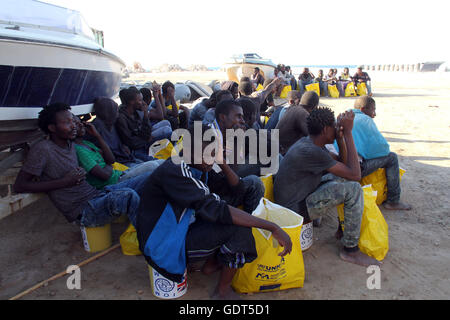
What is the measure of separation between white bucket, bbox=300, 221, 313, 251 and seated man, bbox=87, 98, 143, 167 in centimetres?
220

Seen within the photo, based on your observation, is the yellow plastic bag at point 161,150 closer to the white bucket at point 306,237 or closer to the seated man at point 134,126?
the seated man at point 134,126

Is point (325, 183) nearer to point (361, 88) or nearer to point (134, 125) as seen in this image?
point (134, 125)

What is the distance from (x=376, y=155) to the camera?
3.77 metres

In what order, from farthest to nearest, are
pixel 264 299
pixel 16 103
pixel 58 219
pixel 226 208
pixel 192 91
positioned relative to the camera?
pixel 192 91 < pixel 58 219 < pixel 16 103 < pixel 264 299 < pixel 226 208

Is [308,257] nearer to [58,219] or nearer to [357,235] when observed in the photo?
[357,235]

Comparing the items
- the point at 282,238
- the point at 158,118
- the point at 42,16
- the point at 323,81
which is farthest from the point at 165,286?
the point at 323,81

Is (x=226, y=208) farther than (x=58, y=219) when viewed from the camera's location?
No

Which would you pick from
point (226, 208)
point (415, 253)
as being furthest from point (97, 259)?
point (415, 253)

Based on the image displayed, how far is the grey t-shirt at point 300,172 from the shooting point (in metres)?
2.80

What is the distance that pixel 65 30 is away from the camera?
463 cm

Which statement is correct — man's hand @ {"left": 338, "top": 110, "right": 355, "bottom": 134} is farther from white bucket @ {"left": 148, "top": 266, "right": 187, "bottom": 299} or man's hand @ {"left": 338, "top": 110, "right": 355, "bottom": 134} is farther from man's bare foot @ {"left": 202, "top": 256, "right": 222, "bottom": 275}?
white bucket @ {"left": 148, "top": 266, "right": 187, "bottom": 299}

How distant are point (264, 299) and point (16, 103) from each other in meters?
3.04

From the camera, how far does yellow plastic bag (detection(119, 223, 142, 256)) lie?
9.84ft

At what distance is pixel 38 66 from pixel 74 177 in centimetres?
150
